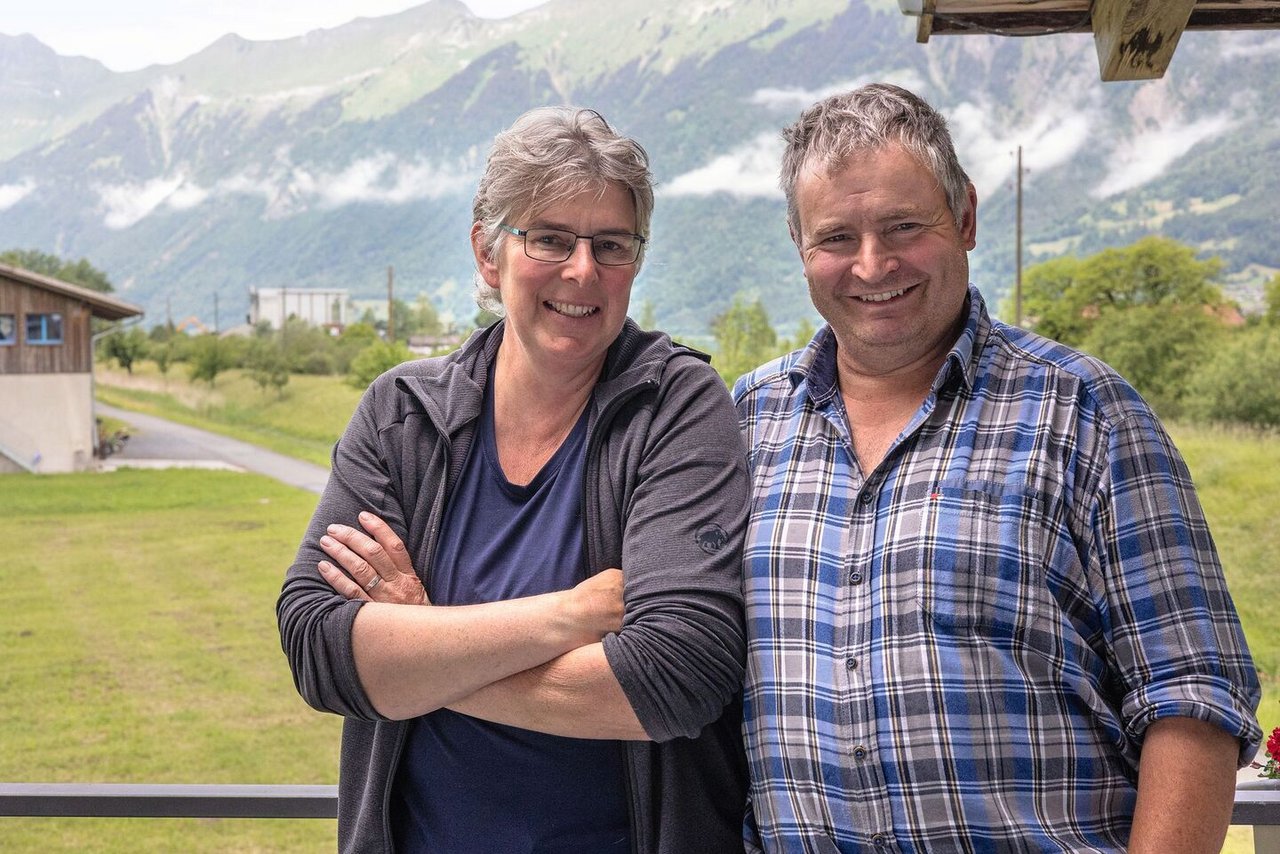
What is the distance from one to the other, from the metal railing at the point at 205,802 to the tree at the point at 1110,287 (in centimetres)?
1468

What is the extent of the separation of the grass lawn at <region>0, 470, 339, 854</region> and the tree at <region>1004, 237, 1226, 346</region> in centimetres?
1118

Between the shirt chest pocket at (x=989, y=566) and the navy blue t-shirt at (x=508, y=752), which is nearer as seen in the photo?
the shirt chest pocket at (x=989, y=566)

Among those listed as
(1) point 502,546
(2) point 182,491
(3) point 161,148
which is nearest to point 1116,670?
(1) point 502,546

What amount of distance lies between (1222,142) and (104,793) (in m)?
30.0

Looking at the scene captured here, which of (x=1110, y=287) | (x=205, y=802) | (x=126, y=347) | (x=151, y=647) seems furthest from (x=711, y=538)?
(x=151, y=647)

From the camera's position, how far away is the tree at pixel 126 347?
16000 mm

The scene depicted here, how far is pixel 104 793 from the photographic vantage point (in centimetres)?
180

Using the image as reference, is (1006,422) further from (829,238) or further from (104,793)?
(104,793)

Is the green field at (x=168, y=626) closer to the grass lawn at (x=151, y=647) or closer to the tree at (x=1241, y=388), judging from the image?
the grass lawn at (x=151, y=647)

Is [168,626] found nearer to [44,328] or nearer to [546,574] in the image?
[44,328]

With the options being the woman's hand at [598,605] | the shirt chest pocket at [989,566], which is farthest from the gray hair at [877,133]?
the woman's hand at [598,605]

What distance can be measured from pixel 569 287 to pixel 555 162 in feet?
0.45

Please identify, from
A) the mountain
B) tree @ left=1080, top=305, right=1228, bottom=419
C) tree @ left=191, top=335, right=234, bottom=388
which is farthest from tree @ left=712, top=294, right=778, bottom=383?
tree @ left=191, top=335, right=234, bottom=388

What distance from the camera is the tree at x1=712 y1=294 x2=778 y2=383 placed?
1792cm
